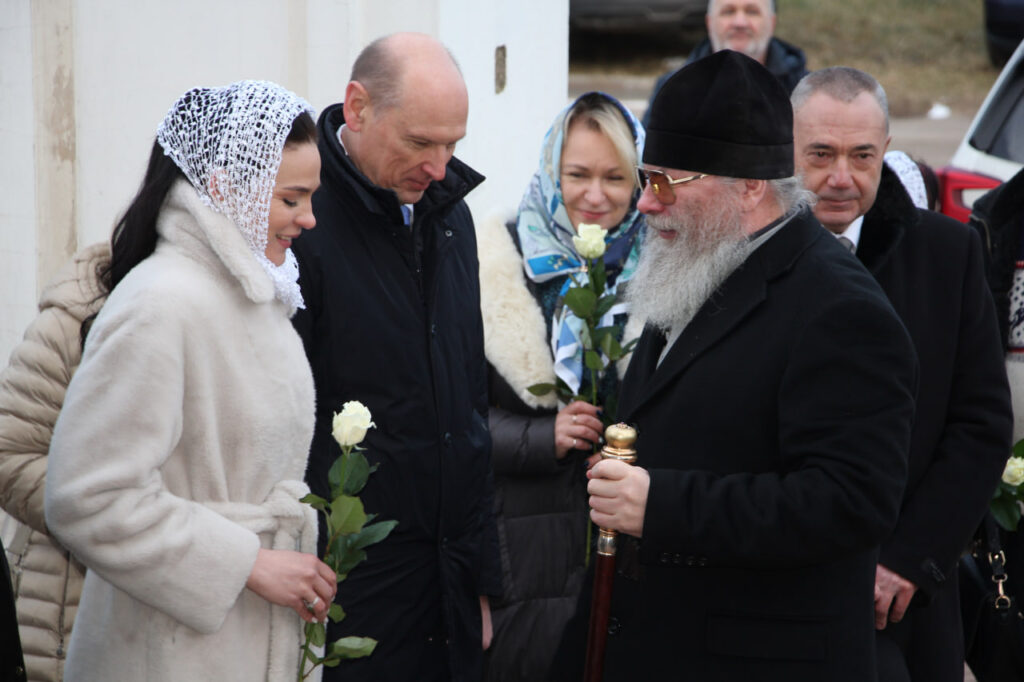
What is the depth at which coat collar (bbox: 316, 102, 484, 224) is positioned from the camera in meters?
3.09

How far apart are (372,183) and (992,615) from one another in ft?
7.11

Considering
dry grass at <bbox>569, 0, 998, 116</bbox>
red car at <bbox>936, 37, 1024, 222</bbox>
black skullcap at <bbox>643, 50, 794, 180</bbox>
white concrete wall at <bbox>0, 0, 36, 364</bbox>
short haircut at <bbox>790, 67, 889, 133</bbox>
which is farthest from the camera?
dry grass at <bbox>569, 0, 998, 116</bbox>

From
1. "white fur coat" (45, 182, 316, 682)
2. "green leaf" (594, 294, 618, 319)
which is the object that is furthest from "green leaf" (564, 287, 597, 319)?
"white fur coat" (45, 182, 316, 682)

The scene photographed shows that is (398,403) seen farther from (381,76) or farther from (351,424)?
(381,76)

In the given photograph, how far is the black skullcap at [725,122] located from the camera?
2.68 meters

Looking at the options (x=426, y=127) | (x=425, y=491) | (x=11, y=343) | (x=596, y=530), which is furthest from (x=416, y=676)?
(x=11, y=343)

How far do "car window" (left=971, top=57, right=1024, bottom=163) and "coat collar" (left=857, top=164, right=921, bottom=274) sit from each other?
2893 mm

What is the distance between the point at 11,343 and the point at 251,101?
2.29 metres

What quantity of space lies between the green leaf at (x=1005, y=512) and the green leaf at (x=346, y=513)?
1.99m

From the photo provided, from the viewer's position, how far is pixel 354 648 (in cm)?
262

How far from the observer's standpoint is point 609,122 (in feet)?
12.8

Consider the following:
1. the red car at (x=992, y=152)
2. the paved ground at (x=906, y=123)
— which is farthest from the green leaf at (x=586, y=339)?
→ the paved ground at (x=906, y=123)

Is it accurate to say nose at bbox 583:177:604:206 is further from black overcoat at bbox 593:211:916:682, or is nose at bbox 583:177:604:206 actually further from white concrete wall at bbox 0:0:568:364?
black overcoat at bbox 593:211:916:682

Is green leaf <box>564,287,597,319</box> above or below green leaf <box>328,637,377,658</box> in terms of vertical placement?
above
